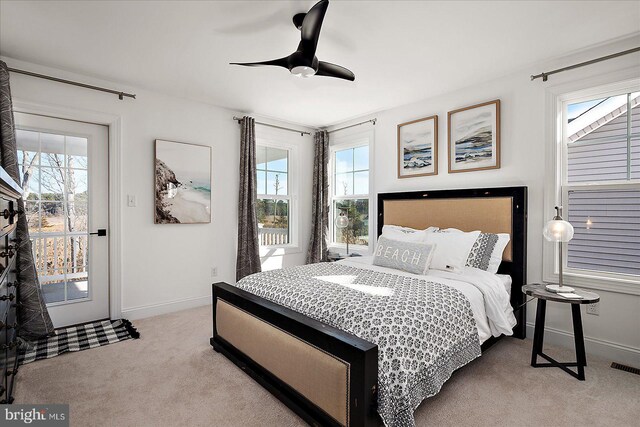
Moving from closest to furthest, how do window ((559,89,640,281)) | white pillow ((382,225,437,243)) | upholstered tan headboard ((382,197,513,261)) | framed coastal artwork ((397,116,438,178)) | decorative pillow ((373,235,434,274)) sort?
window ((559,89,640,281)) → decorative pillow ((373,235,434,274)) → upholstered tan headboard ((382,197,513,261)) → white pillow ((382,225,437,243)) → framed coastal artwork ((397,116,438,178))

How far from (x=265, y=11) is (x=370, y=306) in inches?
79.3

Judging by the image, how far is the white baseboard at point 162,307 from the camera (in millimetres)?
3447

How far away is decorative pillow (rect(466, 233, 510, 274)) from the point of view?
2938mm

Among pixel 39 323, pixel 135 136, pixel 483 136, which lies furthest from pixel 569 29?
pixel 39 323

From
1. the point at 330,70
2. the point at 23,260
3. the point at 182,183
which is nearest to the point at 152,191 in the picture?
the point at 182,183

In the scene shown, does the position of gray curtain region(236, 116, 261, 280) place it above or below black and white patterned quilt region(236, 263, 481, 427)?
above

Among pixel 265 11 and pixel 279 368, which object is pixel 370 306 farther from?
pixel 265 11

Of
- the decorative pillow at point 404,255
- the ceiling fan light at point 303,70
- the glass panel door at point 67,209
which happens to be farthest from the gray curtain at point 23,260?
the decorative pillow at point 404,255

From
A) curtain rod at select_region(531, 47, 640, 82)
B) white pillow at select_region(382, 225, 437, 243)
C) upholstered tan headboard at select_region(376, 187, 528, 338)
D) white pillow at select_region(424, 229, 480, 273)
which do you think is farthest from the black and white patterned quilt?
curtain rod at select_region(531, 47, 640, 82)

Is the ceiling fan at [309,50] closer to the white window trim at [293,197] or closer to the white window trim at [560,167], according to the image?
the white window trim at [560,167]

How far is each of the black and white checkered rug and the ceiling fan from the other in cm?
273

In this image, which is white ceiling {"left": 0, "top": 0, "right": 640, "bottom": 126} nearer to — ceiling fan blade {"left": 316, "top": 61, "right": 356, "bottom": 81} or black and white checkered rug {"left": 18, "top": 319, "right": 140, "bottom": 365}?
ceiling fan blade {"left": 316, "top": 61, "right": 356, "bottom": 81}

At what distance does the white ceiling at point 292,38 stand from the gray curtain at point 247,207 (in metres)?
0.80

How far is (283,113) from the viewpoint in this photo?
436 centimetres
